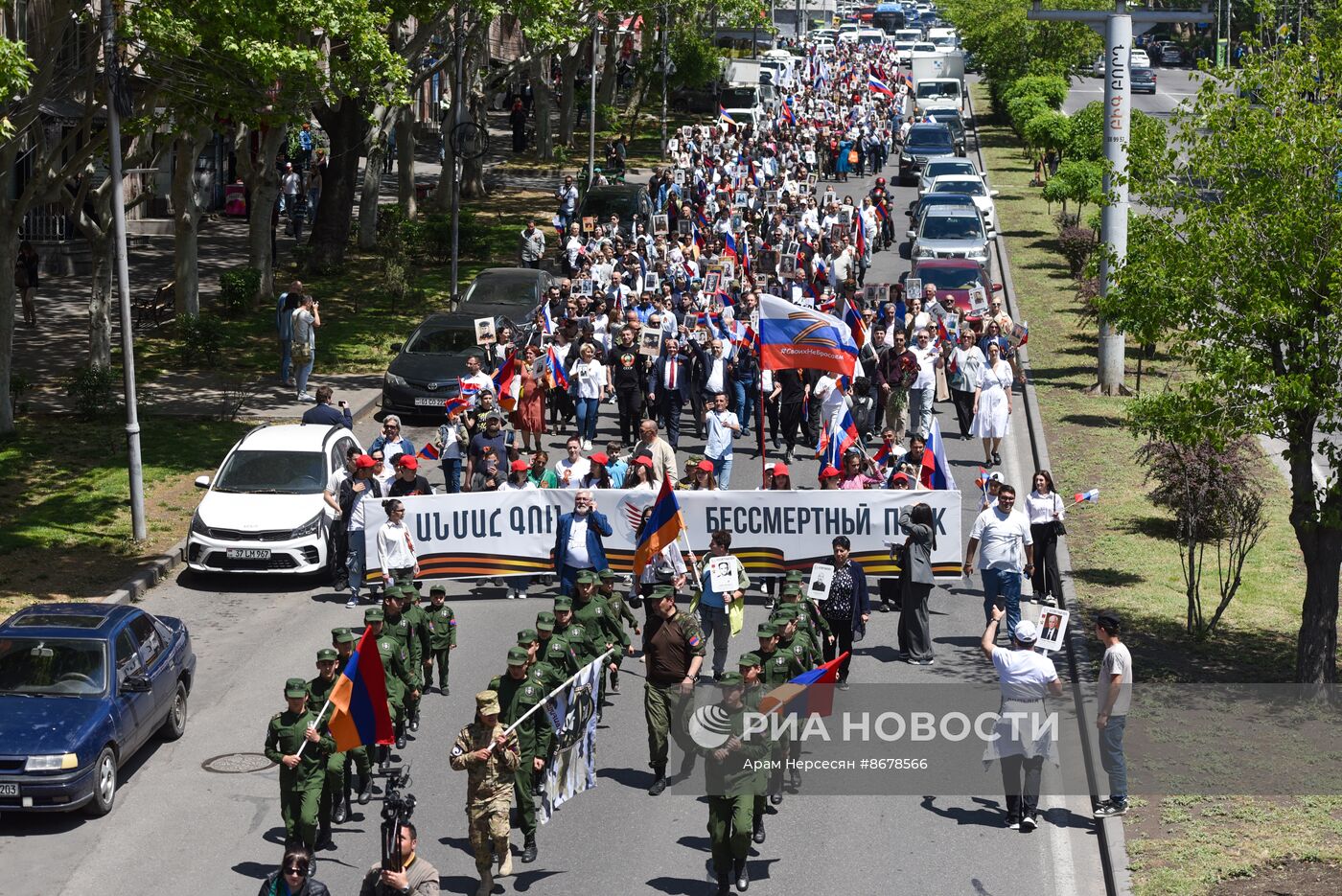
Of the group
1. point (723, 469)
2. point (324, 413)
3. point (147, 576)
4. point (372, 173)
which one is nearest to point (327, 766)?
point (147, 576)

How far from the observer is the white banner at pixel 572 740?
13.8 metres

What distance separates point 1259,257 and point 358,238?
1189 inches

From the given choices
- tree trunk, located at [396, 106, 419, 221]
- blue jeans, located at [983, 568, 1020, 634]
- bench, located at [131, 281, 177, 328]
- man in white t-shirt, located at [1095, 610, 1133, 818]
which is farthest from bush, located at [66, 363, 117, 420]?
man in white t-shirt, located at [1095, 610, 1133, 818]

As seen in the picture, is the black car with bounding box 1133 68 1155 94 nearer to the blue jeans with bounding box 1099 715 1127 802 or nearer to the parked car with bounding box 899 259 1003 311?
the parked car with bounding box 899 259 1003 311

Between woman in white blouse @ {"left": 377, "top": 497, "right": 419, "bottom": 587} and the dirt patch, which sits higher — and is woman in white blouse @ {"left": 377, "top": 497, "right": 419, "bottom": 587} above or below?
above

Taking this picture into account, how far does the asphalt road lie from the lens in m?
13.1

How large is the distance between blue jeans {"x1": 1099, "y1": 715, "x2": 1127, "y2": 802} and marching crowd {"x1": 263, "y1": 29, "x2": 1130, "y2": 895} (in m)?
0.07

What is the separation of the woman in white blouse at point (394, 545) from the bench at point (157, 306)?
17193mm

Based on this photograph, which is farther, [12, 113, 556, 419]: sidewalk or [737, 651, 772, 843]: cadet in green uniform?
[12, 113, 556, 419]: sidewalk

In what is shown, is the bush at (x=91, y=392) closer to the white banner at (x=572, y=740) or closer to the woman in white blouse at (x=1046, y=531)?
the woman in white blouse at (x=1046, y=531)

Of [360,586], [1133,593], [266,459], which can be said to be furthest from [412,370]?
[1133,593]

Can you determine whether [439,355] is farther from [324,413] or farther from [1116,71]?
[1116,71]

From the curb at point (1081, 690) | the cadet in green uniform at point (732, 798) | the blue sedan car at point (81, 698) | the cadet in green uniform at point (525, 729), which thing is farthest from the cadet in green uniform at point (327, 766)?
the curb at point (1081, 690)

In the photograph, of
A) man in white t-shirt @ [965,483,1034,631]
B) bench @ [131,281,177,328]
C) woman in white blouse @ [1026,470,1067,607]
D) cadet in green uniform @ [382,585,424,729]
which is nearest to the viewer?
cadet in green uniform @ [382,585,424,729]
